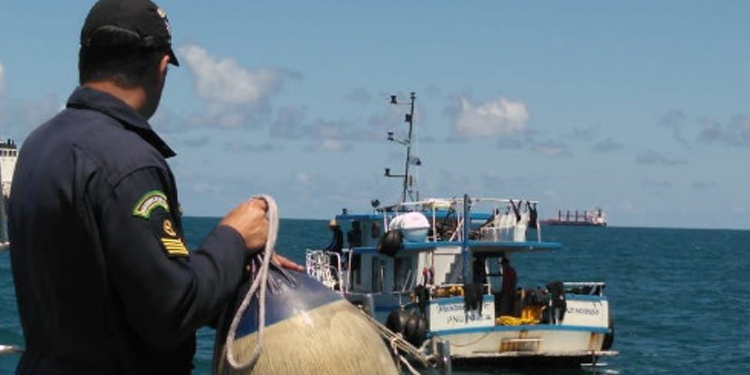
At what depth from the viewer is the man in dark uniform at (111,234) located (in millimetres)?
2475

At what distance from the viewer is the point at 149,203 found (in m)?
2.49

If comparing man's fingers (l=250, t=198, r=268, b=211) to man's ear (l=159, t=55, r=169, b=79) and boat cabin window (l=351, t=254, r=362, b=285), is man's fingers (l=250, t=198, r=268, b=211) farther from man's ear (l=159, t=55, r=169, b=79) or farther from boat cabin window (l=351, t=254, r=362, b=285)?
boat cabin window (l=351, t=254, r=362, b=285)

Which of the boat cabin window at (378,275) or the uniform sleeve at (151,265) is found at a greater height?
the uniform sleeve at (151,265)

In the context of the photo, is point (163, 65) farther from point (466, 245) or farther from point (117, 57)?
point (466, 245)

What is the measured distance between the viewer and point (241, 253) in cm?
272

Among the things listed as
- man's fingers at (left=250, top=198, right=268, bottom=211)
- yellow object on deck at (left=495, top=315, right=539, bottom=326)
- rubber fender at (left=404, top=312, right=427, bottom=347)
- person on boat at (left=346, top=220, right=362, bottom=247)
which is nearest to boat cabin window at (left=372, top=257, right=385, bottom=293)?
person on boat at (left=346, top=220, right=362, bottom=247)

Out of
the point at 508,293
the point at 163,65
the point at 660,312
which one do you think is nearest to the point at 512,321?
the point at 508,293

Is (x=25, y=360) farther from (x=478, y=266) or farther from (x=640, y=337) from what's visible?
(x=640, y=337)

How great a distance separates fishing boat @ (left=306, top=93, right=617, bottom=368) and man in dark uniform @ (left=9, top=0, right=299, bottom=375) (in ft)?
68.2

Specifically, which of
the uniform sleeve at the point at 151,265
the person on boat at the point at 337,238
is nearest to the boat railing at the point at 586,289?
the person on boat at the point at 337,238

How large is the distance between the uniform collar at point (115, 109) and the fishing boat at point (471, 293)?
2078 cm

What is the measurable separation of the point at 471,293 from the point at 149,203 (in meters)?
22.2

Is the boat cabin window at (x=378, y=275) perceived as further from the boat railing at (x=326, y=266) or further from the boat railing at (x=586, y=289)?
the boat railing at (x=586, y=289)

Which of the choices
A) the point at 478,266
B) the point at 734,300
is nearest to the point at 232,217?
the point at 478,266
